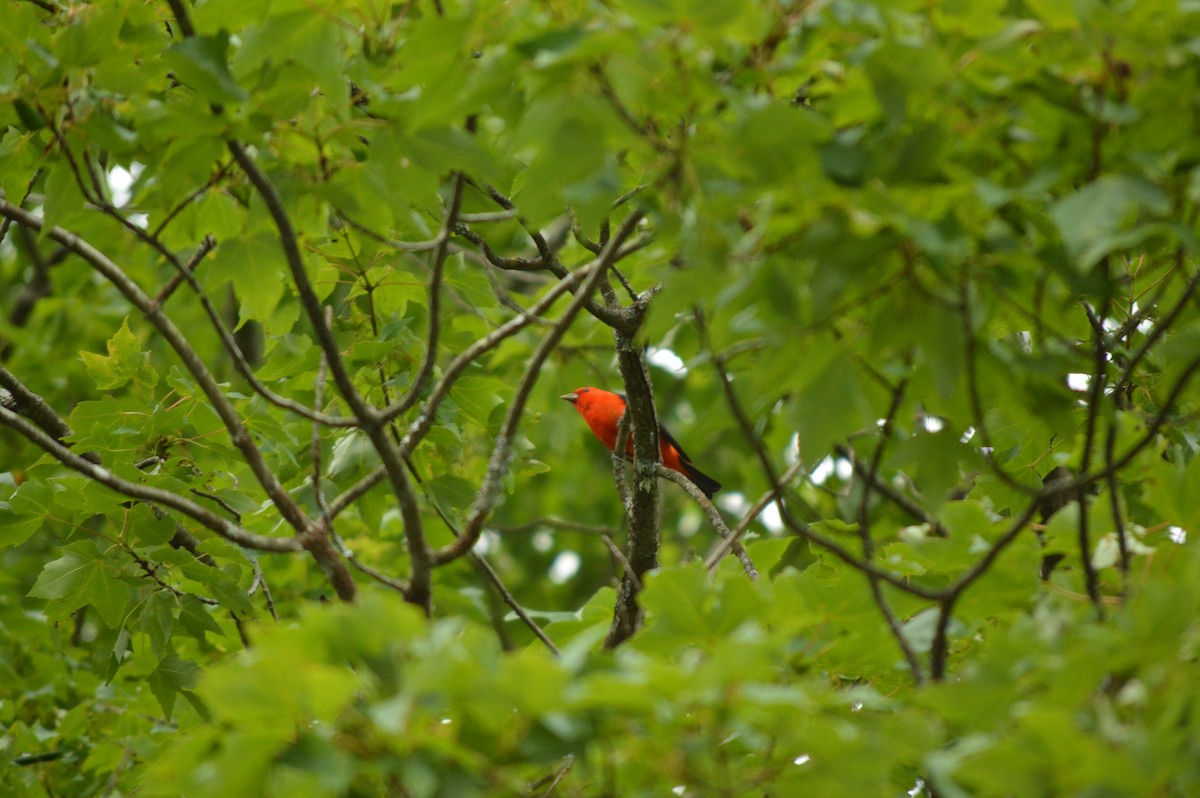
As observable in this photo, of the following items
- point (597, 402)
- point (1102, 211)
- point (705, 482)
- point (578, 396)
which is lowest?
point (1102, 211)

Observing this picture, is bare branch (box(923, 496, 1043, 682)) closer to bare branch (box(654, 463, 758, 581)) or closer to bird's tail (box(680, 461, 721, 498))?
bare branch (box(654, 463, 758, 581))

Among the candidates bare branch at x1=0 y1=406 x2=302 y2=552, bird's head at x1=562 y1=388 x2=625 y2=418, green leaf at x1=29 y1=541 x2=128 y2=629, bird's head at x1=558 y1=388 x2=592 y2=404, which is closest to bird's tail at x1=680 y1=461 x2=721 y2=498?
bird's head at x1=562 y1=388 x2=625 y2=418

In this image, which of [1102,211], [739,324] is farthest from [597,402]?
Result: [1102,211]

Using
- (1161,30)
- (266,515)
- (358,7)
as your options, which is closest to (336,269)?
(266,515)

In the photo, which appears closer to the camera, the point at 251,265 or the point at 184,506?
the point at 184,506

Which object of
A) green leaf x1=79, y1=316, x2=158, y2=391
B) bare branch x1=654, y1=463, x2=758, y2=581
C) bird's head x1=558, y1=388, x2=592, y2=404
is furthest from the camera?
bird's head x1=558, y1=388, x2=592, y2=404

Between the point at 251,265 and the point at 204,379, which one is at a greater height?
the point at 251,265

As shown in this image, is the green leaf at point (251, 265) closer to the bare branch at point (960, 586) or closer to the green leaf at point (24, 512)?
the green leaf at point (24, 512)

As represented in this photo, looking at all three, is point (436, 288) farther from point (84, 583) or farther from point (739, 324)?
point (84, 583)

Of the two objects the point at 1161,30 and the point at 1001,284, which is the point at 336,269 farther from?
the point at 1161,30

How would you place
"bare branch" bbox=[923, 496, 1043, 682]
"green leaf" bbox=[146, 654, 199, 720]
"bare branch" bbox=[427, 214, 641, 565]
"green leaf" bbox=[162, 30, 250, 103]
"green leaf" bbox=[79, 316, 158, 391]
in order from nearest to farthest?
"bare branch" bbox=[923, 496, 1043, 682] < "green leaf" bbox=[162, 30, 250, 103] < "bare branch" bbox=[427, 214, 641, 565] < "green leaf" bbox=[146, 654, 199, 720] < "green leaf" bbox=[79, 316, 158, 391]

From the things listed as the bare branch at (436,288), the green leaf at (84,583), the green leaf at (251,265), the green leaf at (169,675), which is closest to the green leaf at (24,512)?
the green leaf at (84,583)

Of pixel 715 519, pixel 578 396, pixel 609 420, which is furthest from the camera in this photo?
pixel 578 396

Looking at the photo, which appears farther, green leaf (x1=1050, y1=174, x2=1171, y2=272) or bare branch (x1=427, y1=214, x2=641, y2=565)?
bare branch (x1=427, y1=214, x2=641, y2=565)
